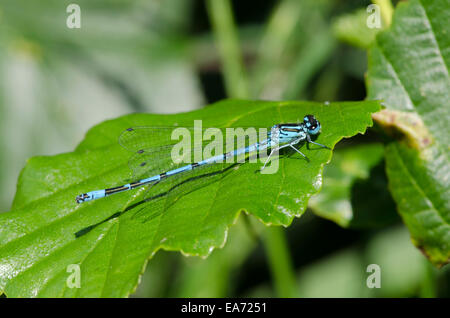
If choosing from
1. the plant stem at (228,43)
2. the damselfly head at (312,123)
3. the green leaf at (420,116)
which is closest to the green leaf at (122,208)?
the damselfly head at (312,123)

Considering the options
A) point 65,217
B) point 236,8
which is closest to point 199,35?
point 236,8

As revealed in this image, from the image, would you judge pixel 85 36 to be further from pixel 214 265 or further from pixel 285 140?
pixel 285 140

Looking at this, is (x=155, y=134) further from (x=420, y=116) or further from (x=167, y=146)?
(x=420, y=116)

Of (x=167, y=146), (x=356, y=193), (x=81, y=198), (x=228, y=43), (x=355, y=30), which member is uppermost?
(x=228, y=43)

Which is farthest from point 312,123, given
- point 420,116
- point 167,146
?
point 167,146

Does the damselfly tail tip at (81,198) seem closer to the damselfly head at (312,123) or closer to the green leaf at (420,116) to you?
the damselfly head at (312,123)

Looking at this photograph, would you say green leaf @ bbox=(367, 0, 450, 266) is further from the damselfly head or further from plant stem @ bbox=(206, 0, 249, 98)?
plant stem @ bbox=(206, 0, 249, 98)
